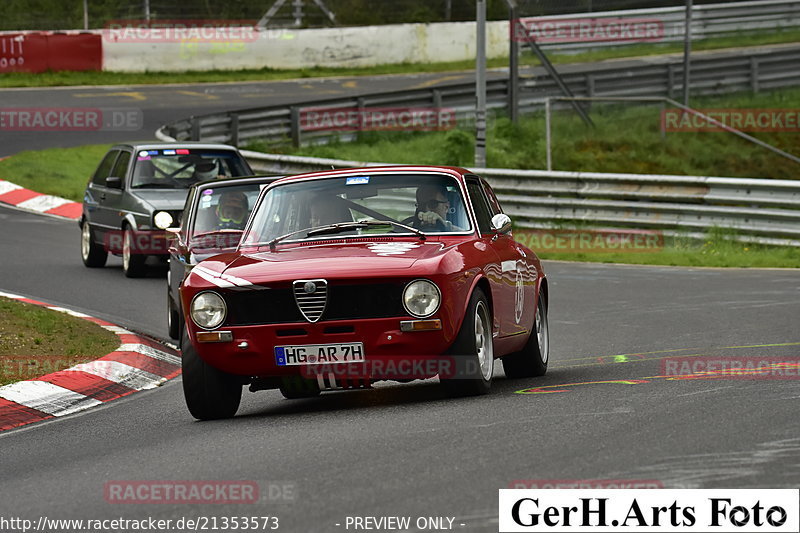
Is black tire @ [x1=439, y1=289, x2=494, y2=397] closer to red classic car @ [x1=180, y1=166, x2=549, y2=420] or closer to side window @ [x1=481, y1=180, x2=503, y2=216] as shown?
red classic car @ [x1=180, y1=166, x2=549, y2=420]

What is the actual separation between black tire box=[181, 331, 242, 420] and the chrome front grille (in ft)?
2.39

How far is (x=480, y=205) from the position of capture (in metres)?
10.1

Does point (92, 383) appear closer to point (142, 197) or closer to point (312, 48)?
point (142, 197)

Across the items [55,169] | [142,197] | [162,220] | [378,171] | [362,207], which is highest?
[378,171]

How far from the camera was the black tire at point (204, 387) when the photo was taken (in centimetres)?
869

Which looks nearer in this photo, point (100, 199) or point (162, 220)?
point (162, 220)

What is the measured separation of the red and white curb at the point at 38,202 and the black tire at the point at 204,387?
16.4 m

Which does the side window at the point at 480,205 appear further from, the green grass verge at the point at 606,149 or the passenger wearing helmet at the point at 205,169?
the green grass verge at the point at 606,149

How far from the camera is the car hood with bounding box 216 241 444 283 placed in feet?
27.5

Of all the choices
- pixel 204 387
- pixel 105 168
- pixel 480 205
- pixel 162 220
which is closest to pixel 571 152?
pixel 105 168

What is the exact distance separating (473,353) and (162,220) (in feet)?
31.9


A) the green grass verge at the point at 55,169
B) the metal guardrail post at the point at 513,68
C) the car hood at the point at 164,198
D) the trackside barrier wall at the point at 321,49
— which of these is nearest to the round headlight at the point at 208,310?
the car hood at the point at 164,198

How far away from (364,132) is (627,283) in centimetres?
1681

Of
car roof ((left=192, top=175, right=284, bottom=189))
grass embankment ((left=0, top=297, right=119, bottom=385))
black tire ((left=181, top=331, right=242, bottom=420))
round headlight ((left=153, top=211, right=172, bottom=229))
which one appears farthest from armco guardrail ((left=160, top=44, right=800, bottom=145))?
black tire ((left=181, top=331, right=242, bottom=420))
